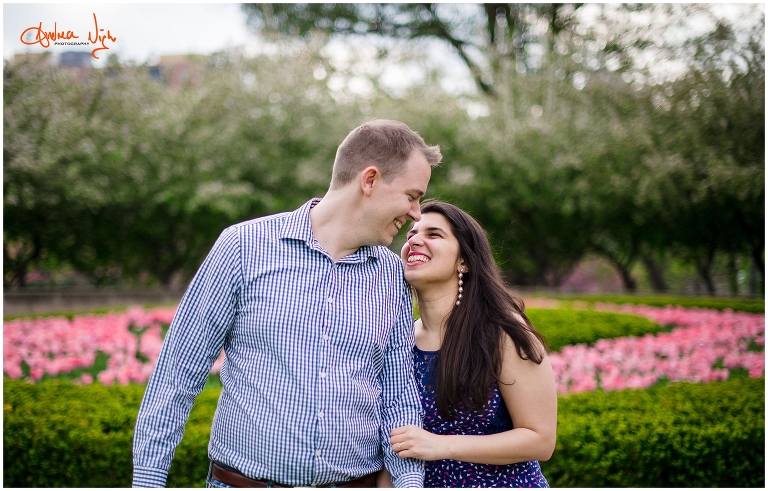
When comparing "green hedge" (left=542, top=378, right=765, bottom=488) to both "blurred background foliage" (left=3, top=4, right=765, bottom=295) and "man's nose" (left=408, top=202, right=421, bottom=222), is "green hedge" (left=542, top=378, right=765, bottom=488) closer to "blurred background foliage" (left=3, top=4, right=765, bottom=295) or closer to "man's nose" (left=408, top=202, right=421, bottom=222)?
"man's nose" (left=408, top=202, right=421, bottom=222)

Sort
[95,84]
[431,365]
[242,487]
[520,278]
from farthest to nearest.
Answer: [520,278], [95,84], [431,365], [242,487]

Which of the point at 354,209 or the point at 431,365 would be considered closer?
the point at 354,209

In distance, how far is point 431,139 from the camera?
14.4m

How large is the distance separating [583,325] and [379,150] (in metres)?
6.13

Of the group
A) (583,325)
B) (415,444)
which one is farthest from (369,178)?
(583,325)

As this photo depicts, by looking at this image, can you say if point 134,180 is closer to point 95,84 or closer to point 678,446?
point 95,84

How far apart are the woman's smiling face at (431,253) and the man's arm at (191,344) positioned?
25.2 inches

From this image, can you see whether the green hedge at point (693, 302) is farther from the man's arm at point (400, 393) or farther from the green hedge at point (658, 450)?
the man's arm at point (400, 393)

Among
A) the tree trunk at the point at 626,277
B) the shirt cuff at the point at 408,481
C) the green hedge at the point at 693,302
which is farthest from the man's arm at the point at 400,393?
the tree trunk at the point at 626,277

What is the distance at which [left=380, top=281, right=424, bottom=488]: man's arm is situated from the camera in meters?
2.04

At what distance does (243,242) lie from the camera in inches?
78.7

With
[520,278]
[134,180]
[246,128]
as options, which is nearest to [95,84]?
[134,180]

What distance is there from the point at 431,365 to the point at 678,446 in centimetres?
200

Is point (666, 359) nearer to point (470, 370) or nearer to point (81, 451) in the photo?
point (470, 370)
